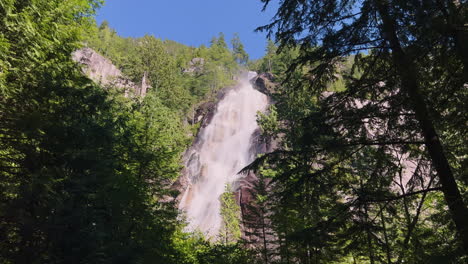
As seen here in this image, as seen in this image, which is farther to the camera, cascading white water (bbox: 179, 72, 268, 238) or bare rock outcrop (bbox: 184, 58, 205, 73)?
bare rock outcrop (bbox: 184, 58, 205, 73)

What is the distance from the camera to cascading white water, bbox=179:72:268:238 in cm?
3256

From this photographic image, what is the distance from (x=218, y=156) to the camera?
42.2 meters

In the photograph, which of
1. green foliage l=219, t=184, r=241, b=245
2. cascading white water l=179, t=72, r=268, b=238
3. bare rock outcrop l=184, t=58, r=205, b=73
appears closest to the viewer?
green foliage l=219, t=184, r=241, b=245

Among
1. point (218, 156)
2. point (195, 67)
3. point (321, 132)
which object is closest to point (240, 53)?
point (195, 67)

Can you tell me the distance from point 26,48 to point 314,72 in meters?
6.92

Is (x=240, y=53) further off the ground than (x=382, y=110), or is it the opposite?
(x=240, y=53)

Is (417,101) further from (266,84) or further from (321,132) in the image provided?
(266,84)

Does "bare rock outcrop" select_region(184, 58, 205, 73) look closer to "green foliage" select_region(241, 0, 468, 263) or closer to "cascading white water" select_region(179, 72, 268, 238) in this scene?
"cascading white water" select_region(179, 72, 268, 238)

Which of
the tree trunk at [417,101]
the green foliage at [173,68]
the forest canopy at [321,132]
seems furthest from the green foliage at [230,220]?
the tree trunk at [417,101]

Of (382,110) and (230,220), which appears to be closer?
(382,110)

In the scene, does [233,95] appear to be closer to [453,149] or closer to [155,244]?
[155,244]

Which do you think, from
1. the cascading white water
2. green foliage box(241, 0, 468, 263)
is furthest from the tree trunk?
the cascading white water

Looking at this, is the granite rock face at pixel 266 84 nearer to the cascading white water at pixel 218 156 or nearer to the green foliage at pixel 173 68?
the cascading white water at pixel 218 156

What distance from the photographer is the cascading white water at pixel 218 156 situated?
32562mm
